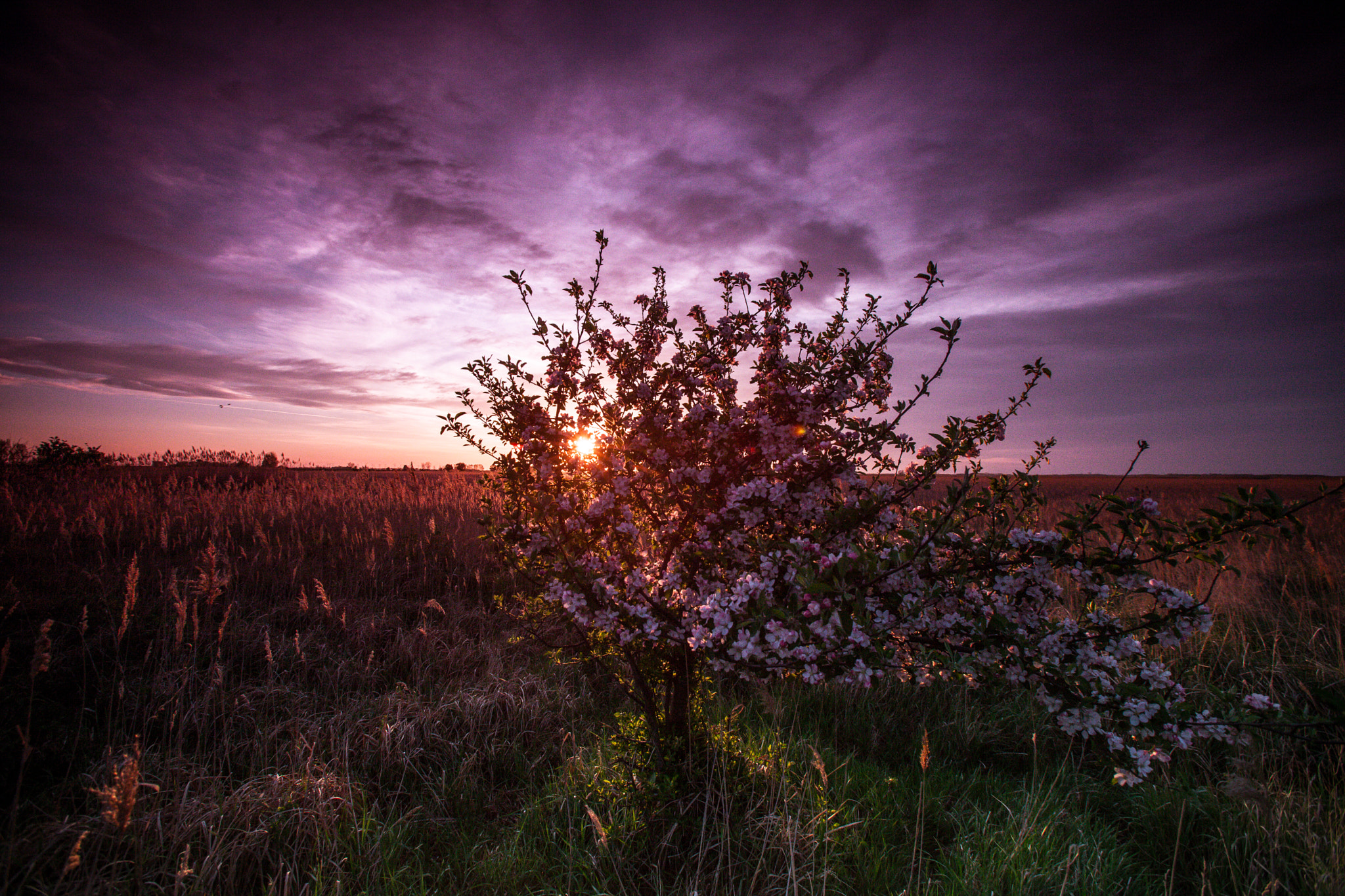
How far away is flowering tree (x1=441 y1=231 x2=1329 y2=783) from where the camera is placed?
2.24 meters

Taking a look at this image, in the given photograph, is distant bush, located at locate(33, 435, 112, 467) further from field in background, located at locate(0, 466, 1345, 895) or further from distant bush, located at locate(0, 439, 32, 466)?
field in background, located at locate(0, 466, 1345, 895)

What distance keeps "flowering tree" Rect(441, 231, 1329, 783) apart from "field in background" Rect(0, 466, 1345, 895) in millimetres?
535

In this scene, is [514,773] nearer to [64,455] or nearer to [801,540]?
[801,540]

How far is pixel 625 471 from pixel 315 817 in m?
2.79

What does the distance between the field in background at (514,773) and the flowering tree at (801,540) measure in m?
0.54

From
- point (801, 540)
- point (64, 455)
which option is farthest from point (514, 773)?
point (64, 455)

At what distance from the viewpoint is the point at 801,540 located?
98.3 inches

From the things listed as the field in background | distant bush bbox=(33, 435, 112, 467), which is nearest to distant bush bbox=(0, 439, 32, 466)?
distant bush bbox=(33, 435, 112, 467)

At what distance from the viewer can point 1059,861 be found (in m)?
2.82

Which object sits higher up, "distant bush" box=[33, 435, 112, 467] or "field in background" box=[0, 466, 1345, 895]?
"distant bush" box=[33, 435, 112, 467]

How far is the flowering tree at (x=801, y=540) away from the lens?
2.24 meters

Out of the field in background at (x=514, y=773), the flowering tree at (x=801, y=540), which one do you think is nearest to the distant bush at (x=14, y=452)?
the field in background at (x=514, y=773)

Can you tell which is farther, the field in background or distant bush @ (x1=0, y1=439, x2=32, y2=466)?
distant bush @ (x1=0, y1=439, x2=32, y2=466)

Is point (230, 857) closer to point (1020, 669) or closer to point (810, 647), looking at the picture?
point (810, 647)
